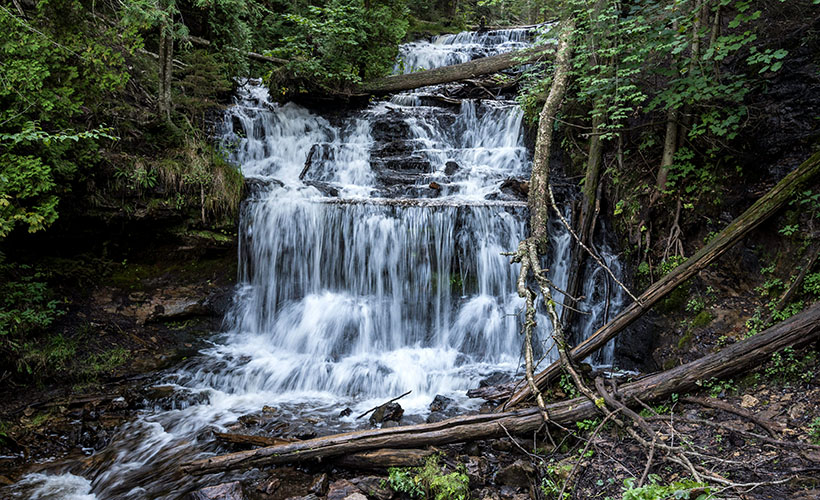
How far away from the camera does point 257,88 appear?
39.0ft

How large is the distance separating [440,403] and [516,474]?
5.89ft

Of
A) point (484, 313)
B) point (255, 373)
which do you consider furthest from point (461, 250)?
point (255, 373)

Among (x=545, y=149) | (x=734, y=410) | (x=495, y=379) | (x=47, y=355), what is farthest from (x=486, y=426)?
(x=47, y=355)

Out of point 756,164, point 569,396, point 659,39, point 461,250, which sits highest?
point 659,39

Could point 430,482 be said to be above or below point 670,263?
below

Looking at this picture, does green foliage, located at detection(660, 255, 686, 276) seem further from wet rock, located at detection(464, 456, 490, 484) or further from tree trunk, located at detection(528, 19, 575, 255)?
wet rock, located at detection(464, 456, 490, 484)

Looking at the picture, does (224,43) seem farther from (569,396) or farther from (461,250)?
(569,396)

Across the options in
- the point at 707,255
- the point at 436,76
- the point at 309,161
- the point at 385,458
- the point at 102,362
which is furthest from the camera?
the point at 436,76

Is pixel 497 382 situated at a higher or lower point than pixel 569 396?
lower

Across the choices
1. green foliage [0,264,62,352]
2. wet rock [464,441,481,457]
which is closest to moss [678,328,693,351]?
wet rock [464,441,481,457]

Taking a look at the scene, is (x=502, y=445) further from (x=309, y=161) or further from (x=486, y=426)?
(x=309, y=161)

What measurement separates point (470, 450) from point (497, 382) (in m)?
1.89

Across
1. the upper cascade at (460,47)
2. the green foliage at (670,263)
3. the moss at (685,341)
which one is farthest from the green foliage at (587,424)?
the upper cascade at (460,47)

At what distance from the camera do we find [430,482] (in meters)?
3.66
